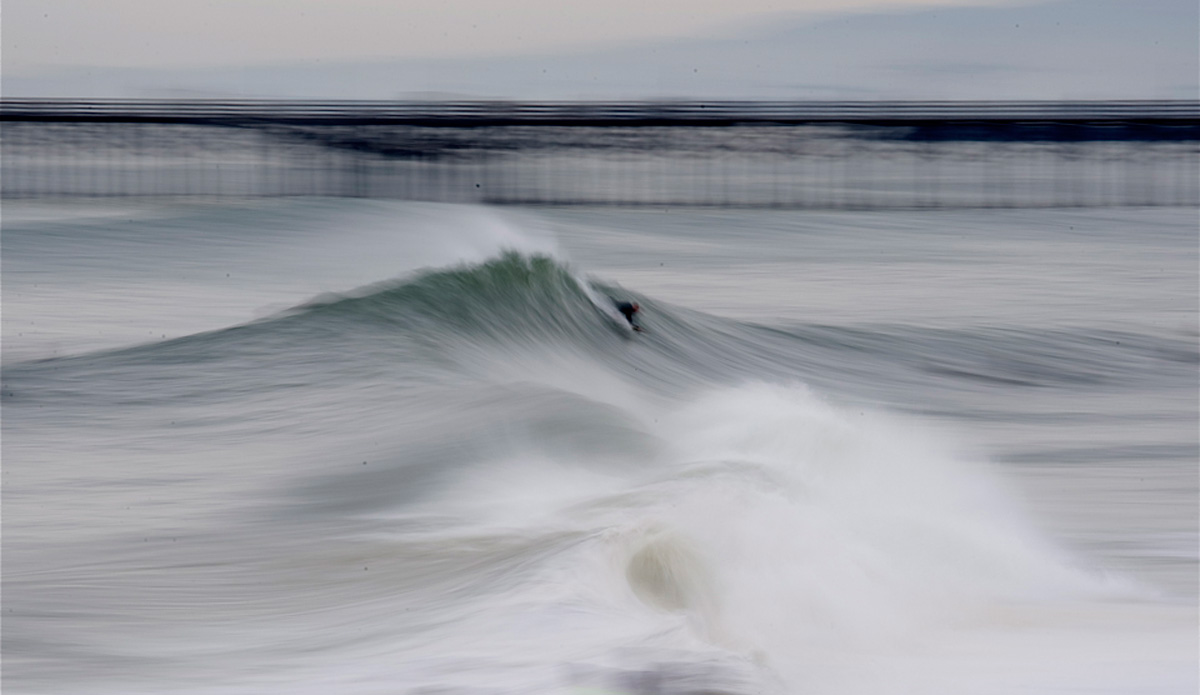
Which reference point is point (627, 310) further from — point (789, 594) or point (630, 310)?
point (789, 594)

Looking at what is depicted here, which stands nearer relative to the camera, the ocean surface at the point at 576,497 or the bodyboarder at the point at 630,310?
the ocean surface at the point at 576,497

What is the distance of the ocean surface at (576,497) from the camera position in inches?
160

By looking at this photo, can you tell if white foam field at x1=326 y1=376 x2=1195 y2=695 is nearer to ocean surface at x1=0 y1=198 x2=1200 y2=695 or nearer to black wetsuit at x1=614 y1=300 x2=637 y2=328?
ocean surface at x1=0 y1=198 x2=1200 y2=695

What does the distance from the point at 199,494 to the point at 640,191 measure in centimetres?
2918

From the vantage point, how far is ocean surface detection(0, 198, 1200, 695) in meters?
4.05

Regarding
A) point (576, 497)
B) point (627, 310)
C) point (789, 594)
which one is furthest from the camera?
point (627, 310)

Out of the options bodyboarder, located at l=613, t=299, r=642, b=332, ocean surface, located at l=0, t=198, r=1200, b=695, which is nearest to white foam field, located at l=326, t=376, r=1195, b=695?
ocean surface, located at l=0, t=198, r=1200, b=695

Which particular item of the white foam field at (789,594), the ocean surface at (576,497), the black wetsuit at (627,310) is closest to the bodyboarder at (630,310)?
the black wetsuit at (627,310)

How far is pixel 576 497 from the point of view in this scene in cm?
598

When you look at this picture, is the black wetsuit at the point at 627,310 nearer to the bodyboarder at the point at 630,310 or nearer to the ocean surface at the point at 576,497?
the bodyboarder at the point at 630,310

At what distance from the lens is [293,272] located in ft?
66.5

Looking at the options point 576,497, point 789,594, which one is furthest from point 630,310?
point 789,594

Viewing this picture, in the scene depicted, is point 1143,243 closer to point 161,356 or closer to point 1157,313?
point 1157,313

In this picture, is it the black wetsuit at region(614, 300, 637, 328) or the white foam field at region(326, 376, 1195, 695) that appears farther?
the black wetsuit at region(614, 300, 637, 328)
